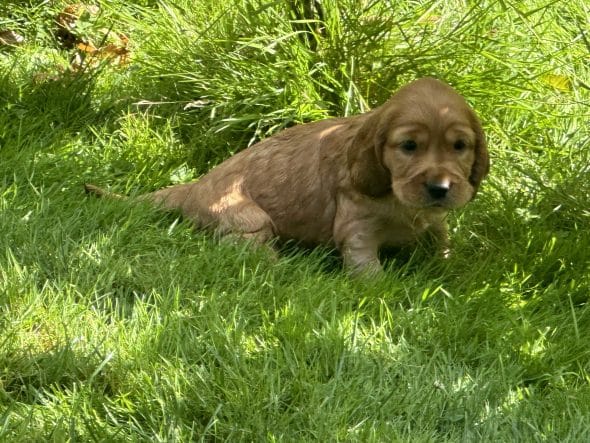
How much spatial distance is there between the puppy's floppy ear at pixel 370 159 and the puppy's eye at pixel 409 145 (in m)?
0.11

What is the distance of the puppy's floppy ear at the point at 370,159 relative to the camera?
16.9 ft

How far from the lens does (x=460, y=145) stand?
5090mm

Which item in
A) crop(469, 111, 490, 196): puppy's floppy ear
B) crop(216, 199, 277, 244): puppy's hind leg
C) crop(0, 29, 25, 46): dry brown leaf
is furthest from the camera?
crop(0, 29, 25, 46): dry brown leaf

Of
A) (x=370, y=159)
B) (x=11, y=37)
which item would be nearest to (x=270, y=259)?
(x=370, y=159)

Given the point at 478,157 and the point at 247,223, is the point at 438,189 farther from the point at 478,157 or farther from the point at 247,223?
the point at 247,223

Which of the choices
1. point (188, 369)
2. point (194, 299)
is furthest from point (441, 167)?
point (188, 369)

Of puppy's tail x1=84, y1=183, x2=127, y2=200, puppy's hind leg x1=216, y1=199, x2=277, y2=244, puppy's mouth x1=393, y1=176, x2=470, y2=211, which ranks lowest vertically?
puppy's hind leg x1=216, y1=199, x2=277, y2=244

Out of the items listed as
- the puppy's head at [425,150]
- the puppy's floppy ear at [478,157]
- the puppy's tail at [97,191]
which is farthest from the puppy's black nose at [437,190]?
the puppy's tail at [97,191]

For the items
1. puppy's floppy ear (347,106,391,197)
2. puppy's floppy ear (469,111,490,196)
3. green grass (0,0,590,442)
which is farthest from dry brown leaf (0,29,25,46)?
puppy's floppy ear (469,111,490,196)

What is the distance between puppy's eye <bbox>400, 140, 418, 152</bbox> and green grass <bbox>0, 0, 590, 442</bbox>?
0.61 meters

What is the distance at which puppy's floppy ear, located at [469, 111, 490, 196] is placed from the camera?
16.9ft

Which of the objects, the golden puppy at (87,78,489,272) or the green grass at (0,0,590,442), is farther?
the golden puppy at (87,78,489,272)

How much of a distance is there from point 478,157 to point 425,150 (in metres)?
0.31

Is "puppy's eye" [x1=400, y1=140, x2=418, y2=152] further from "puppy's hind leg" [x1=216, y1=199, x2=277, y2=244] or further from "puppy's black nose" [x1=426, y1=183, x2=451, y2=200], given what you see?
"puppy's hind leg" [x1=216, y1=199, x2=277, y2=244]
